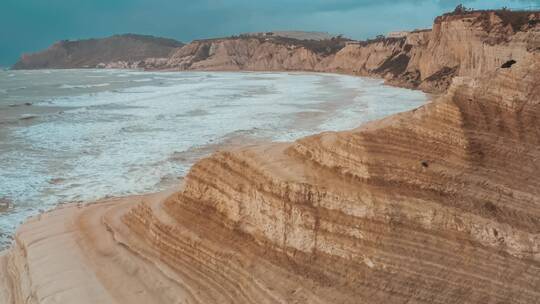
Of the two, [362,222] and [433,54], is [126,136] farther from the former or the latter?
[433,54]

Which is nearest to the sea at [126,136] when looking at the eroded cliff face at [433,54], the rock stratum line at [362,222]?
the rock stratum line at [362,222]

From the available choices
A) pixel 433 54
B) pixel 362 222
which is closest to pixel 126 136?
pixel 362 222

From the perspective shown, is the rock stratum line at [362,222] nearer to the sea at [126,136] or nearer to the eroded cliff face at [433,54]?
the eroded cliff face at [433,54]

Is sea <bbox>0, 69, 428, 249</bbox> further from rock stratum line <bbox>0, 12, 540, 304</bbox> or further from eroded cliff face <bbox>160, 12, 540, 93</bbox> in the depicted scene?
eroded cliff face <bbox>160, 12, 540, 93</bbox>

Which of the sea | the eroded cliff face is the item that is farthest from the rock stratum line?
the sea

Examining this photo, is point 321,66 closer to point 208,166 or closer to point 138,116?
point 138,116

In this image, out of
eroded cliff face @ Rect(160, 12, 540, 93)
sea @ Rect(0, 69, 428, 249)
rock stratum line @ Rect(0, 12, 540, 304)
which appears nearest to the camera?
rock stratum line @ Rect(0, 12, 540, 304)
